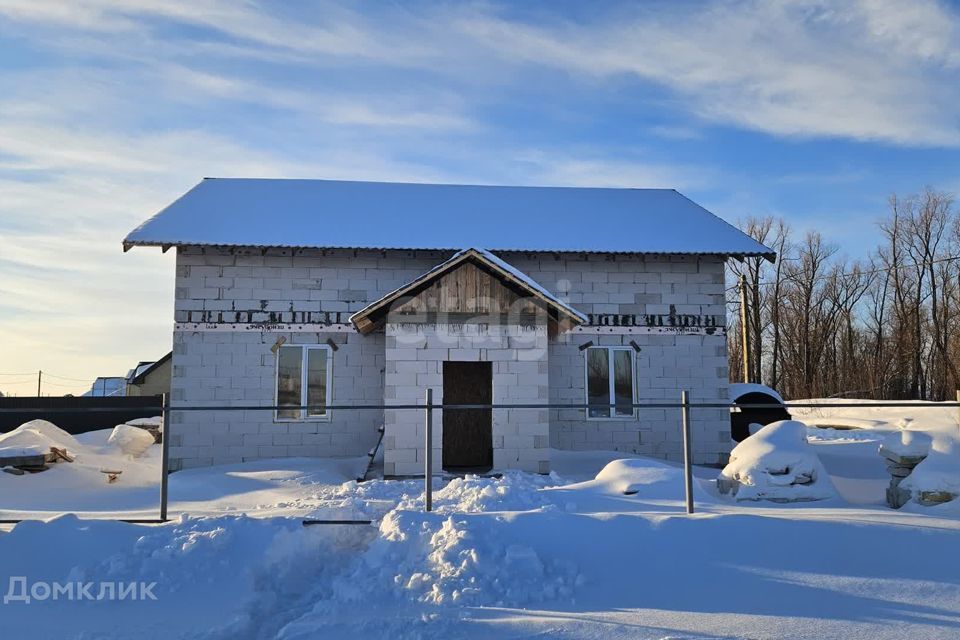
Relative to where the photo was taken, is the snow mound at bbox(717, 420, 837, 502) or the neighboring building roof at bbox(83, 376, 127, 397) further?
the neighboring building roof at bbox(83, 376, 127, 397)

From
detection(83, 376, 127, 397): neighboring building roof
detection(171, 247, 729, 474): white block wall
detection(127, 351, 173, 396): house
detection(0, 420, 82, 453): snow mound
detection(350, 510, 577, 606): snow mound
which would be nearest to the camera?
detection(350, 510, 577, 606): snow mound

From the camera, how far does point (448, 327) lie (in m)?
15.2

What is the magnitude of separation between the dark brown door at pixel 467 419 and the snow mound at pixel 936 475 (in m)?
9.08

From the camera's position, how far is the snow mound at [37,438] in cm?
1673

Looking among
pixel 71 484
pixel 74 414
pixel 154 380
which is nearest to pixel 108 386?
pixel 154 380

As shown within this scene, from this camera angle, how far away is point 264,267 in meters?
17.5

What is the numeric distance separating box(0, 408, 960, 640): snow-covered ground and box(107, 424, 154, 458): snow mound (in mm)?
15827

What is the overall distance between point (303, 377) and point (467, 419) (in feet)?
13.1

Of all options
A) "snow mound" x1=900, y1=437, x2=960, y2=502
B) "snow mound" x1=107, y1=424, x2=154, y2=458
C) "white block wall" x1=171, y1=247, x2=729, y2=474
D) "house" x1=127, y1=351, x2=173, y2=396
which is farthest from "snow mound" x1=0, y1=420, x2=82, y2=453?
"house" x1=127, y1=351, x2=173, y2=396

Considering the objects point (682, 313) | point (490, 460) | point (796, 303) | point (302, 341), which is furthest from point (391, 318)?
point (796, 303)

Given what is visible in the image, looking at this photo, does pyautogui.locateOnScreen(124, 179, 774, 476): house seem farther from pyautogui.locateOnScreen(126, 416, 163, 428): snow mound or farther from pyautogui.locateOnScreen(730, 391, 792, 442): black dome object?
pyautogui.locateOnScreen(126, 416, 163, 428): snow mound

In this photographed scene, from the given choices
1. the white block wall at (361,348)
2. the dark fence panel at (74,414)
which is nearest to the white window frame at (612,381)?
the white block wall at (361,348)

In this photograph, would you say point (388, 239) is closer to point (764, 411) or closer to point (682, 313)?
point (682, 313)

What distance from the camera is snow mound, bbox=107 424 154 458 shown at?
73.6 ft
